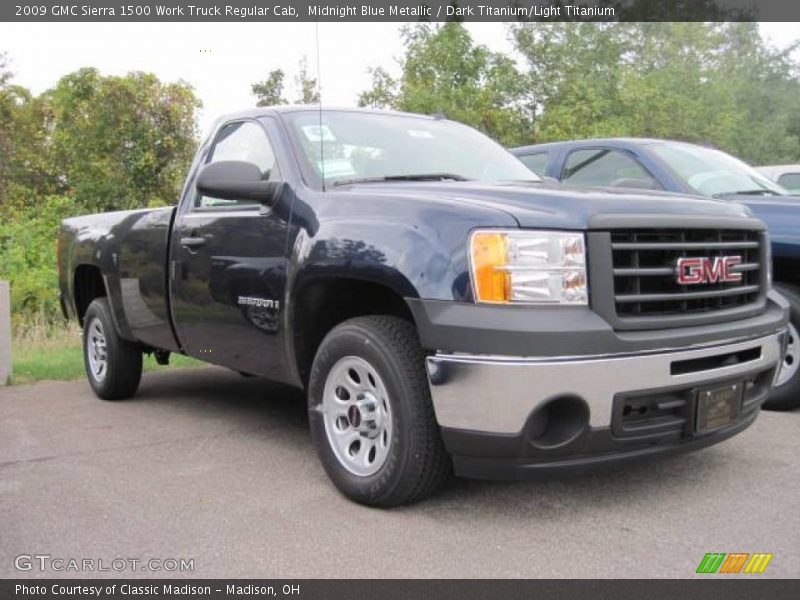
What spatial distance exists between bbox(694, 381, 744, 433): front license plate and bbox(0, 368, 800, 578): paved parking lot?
368 mm

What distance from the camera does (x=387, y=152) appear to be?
4.38 metres

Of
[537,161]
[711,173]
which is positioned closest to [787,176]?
[711,173]

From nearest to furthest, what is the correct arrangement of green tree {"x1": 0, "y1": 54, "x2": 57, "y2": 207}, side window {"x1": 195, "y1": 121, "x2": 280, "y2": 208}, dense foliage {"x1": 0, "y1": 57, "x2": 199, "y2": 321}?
side window {"x1": 195, "y1": 121, "x2": 280, "y2": 208}
dense foliage {"x1": 0, "y1": 57, "x2": 199, "y2": 321}
green tree {"x1": 0, "y1": 54, "x2": 57, "y2": 207}

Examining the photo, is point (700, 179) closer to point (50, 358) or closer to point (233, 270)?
point (233, 270)

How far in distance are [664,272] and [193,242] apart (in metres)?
2.72

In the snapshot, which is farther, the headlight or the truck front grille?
the truck front grille

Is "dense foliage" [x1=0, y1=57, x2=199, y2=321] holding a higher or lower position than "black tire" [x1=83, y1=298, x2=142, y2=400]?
higher

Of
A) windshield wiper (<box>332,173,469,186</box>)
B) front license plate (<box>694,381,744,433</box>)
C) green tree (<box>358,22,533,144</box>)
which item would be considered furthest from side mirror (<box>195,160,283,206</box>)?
green tree (<box>358,22,533,144</box>)

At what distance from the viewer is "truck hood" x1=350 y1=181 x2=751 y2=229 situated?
312cm

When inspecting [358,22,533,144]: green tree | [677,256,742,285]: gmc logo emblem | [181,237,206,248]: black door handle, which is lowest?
[677,256,742,285]: gmc logo emblem

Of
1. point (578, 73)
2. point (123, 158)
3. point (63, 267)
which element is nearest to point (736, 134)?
point (578, 73)

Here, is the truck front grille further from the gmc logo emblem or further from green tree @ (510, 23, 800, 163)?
green tree @ (510, 23, 800, 163)
